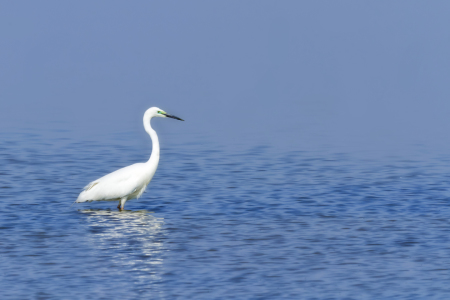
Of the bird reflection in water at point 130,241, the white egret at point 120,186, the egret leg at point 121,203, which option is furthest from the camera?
the egret leg at point 121,203

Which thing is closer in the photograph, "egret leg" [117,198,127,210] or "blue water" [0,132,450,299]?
"blue water" [0,132,450,299]

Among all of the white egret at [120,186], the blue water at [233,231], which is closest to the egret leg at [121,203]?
the white egret at [120,186]

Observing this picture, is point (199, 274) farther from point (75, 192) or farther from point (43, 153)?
point (43, 153)

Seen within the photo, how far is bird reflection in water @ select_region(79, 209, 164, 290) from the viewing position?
11680 millimetres

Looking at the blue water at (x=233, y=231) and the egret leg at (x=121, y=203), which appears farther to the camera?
the egret leg at (x=121, y=203)

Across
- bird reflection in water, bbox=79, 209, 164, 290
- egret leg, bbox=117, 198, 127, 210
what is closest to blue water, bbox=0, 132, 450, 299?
bird reflection in water, bbox=79, 209, 164, 290

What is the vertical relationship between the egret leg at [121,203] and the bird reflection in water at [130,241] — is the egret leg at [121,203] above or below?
above

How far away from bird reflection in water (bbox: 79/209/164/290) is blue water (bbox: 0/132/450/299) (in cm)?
2

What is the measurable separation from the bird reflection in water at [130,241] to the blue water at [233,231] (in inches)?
0.7

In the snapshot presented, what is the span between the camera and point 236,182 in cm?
1934

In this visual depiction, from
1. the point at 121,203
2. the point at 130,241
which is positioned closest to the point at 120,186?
the point at 121,203

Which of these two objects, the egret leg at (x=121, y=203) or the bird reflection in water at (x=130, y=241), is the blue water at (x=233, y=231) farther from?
the egret leg at (x=121, y=203)

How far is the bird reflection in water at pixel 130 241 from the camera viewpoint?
11.7 metres

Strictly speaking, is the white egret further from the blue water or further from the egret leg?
the blue water
